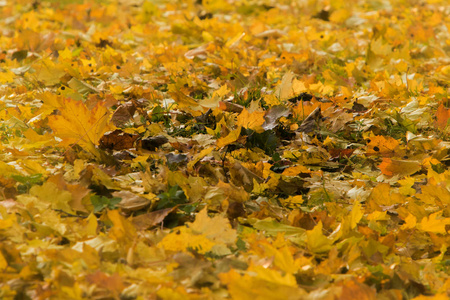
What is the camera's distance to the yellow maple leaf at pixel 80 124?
2.03 metres

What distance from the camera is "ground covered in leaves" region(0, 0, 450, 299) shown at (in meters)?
1.45

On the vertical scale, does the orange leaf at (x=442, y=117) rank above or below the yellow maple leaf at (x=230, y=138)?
below

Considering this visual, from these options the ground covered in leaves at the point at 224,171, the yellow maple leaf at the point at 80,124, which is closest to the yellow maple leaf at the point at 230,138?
the ground covered in leaves at the point at 224,171

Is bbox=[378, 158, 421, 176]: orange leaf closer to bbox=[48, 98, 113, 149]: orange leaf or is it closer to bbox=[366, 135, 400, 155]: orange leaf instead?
bbox=[366, 135, 400, 155]: orange leaf

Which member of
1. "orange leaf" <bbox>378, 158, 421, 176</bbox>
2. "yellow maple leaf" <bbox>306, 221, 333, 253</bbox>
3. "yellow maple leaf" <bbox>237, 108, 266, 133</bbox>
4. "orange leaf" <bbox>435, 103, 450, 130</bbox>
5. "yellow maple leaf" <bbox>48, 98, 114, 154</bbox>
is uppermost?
"yellow maple leaf" <bbox>48, 98, 114, 154</bbox>

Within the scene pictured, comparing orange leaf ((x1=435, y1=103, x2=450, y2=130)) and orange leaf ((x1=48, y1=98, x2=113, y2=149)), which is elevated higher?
orange leaf ((x1=48, y1=98, x2=113, y2=149))

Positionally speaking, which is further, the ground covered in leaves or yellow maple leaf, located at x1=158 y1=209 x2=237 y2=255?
yellow maple leaf, located at x1=158 y1=209 x2=237 y2=255

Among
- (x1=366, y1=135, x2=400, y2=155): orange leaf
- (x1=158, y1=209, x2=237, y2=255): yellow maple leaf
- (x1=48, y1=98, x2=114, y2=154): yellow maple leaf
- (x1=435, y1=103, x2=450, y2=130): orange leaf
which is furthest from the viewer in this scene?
(x1=435, y1=103, x2=450, y2=130): orange leaf

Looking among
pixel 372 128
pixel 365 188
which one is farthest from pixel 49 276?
pixel 372 128

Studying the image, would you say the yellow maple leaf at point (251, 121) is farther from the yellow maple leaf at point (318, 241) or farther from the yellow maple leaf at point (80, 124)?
the yellow maple leaf at point (318, 241)

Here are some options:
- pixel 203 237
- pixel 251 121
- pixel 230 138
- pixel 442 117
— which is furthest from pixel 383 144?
pixel 203 237

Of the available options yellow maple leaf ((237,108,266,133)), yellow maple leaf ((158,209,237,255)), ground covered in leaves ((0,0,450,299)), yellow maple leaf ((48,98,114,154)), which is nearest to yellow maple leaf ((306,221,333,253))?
ground covered in leaves ((0,0,450,299))

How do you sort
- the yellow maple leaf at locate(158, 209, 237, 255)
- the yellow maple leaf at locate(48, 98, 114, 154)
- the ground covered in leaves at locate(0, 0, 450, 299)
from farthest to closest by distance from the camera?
the yellow maple leaf at locate(48, 98, 114, 154) → the yellow maple leaf at locate(158, 209, 237, 255) → the ground covered in leaves at locate(0, 0, 450, 299)

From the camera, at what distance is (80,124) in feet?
6.81
